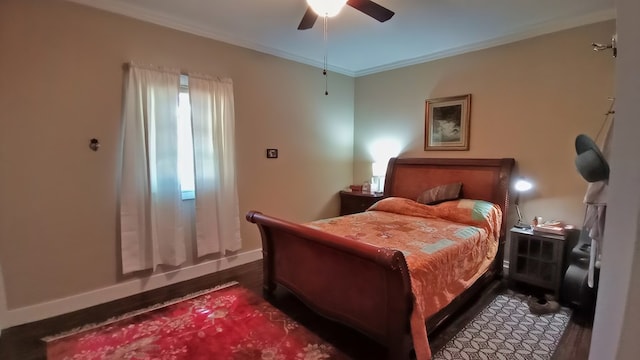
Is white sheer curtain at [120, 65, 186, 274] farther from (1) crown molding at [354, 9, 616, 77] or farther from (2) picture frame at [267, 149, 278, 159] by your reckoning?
(1) crown molding at [354, 9, 616, 77]

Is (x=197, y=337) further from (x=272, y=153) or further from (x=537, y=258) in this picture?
(x=537, y=258)

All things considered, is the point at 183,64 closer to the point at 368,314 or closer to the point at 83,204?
the point at 83,204

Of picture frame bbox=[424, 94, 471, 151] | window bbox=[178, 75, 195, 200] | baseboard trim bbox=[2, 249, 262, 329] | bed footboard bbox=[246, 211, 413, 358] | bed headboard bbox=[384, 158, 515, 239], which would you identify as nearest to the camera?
bed footboard bbox=[246, 211, 413, 358]

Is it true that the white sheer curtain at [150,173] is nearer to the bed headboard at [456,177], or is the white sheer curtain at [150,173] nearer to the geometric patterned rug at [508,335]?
the geometric patterned rug at [508,335]

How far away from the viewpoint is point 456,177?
3678mm

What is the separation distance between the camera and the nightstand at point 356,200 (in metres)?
4.39

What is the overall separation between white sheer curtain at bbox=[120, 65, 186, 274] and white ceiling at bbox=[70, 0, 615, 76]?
60 centimetres

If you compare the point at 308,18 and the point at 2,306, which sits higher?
the point at 308,18

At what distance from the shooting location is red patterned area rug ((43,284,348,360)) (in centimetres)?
205

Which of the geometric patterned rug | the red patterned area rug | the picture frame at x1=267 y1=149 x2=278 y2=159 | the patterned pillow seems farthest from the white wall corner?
the patterned pillow

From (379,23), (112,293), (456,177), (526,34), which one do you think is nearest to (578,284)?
(456,177)

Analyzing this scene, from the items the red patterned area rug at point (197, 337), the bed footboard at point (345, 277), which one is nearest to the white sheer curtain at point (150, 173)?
the red patterned area rug at point (197, 337)

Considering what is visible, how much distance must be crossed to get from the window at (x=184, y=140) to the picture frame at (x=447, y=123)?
9.68 ft

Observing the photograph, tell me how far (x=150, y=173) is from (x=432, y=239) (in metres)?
2.65
